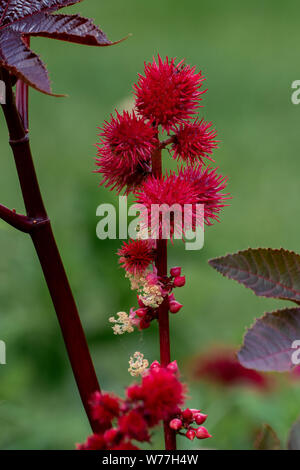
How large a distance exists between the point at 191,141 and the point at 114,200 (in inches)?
61.2

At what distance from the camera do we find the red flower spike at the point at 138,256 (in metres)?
0.66

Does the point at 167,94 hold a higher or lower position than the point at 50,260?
higher

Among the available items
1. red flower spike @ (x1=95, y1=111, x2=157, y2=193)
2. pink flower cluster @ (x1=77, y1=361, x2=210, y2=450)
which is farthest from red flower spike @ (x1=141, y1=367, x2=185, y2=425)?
red flower spike @ (x1=95, y1=111, x2=157, y2=193)

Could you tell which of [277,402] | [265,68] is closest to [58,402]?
[277,402]

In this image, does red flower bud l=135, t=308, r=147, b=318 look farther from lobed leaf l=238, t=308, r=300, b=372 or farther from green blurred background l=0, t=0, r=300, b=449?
green blurred background l=0, t=0, r=300, b=449

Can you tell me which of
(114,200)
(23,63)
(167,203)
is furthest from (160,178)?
(114,200)

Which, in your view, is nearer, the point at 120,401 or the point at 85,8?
the point at 120,401

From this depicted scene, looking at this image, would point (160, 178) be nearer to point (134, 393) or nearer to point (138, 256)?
point (138, 256)

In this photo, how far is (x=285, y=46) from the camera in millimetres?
5387

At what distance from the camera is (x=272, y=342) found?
577mm

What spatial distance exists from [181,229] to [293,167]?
140 inches

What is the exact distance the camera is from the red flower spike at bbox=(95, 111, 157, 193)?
0.63m

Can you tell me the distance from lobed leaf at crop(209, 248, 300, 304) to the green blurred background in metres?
0.34

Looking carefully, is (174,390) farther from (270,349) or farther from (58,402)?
(58,402)
